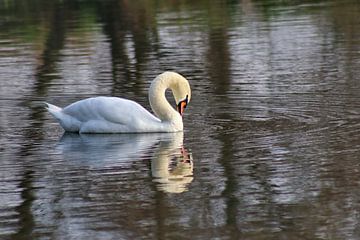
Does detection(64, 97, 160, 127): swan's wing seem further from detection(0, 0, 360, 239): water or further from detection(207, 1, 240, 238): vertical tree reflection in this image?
detection(207, 1, 240, 238): vertical tree reflection

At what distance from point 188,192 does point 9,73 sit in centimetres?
1015

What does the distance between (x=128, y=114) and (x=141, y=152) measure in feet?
4.20

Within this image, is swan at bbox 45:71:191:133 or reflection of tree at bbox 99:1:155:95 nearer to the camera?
swan at bbox 45:71:191:133

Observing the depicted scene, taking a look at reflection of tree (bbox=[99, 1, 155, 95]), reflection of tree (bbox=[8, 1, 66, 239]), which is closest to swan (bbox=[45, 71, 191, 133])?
reflection of tree (bbox=[8, 1, 66, 239])

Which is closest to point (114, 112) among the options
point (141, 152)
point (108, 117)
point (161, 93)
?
point (108, 117)

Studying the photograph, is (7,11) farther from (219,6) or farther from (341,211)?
(341,211)

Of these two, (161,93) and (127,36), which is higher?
(161,93)

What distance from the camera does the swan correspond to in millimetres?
13352

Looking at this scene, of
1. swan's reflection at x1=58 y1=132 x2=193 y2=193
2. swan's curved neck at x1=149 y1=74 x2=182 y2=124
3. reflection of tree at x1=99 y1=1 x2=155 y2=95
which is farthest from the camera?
reflection of tree at x1=99 y1=1 x2=155 y2=95

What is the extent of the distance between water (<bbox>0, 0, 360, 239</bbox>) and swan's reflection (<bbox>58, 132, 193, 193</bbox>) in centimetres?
2

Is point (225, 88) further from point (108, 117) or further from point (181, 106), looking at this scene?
point (108, 117)

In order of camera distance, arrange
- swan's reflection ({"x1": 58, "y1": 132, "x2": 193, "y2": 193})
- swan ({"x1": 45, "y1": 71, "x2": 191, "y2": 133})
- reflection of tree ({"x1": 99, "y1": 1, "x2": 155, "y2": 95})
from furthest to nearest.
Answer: reflection of tree ({"x1": 99, "y1": 1, "x2": 155, "y2": 95}) → swan ({"x1": 45, "y1": 71, "x2": 191, "y2": 133}) → swan's reflection ({"x1": 58, "y1": 132, "x2": 193, "y2": 193})

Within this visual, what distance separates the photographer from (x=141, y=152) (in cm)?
1213

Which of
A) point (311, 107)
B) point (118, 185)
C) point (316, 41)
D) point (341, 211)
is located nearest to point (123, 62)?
point (316, 41)
